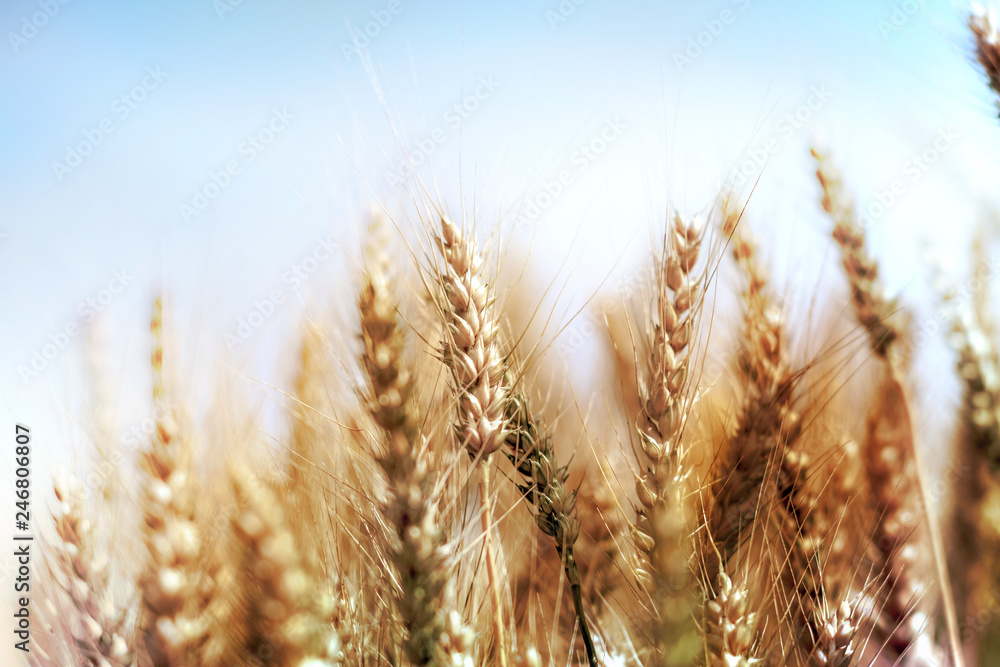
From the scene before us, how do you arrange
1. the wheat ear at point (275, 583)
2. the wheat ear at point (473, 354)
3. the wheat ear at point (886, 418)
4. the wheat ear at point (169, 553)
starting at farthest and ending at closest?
1. the wheat ear at point (886, 418)
2. the wheat ear at point (473, 354)
3. the wheat ear at point (169, 553)
4. the wheat ear at point (275, 583)

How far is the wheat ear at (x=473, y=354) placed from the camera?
104cm

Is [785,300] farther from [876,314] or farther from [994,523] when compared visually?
[994,523]

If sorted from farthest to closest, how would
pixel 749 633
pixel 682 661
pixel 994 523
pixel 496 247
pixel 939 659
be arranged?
pixel 994 523, pixel 939 659, pixel 496 247, pixel 749 633, pixel 682 661


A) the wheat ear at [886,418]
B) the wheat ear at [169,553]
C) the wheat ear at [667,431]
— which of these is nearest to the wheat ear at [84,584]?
the wheat ear at [169,553]

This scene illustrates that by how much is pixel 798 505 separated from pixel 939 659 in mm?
600

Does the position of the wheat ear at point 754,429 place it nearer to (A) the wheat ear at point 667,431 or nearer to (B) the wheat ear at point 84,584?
(A) the wheat ear at point 667,431

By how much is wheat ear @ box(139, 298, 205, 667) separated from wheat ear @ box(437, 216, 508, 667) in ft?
1.59

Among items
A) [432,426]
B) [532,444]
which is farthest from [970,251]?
[432,426]

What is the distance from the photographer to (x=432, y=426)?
1.14 m

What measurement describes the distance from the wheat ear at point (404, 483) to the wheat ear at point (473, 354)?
10cm

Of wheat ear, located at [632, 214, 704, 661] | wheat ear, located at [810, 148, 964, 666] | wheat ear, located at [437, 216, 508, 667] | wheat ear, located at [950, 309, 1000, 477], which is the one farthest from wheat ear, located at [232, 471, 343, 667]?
wheat ear, located at [950, 309, 1000, 477]

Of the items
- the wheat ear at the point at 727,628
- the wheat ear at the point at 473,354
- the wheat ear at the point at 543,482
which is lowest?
the wheat ear at the point at 727,628

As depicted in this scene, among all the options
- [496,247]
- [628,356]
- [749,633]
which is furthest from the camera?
[628,356]

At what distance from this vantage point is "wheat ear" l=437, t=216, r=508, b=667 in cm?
104
